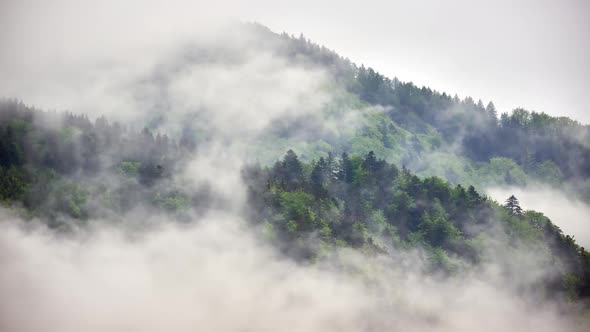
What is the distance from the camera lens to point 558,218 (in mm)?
166750

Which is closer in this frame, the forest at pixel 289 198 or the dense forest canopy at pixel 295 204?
the forest at pixel 289 198

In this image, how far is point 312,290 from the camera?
10938 centimetres

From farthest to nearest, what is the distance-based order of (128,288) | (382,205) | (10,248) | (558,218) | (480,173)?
(480,173), (558,218), (382,205), (128,288), (10,248)

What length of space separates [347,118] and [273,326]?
98623 mm

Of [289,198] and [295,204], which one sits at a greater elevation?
[289,198]

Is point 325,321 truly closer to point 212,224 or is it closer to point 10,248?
point 212,224

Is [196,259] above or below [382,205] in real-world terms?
below

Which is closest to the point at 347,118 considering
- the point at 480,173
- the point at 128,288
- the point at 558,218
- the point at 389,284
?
the point at 480,173

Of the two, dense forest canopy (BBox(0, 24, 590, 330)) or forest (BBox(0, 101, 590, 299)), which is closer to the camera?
forest (BBox(0, 101, 590, 299))

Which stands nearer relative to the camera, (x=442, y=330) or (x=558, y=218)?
(x=442, y=330)

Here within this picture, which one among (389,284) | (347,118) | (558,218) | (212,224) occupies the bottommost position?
(389,284)

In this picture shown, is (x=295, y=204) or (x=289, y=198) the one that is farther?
(x=289, y=198)

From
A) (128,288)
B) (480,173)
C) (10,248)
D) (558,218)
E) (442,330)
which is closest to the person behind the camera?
(10,248)

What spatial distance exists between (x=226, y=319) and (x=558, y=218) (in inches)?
3624
